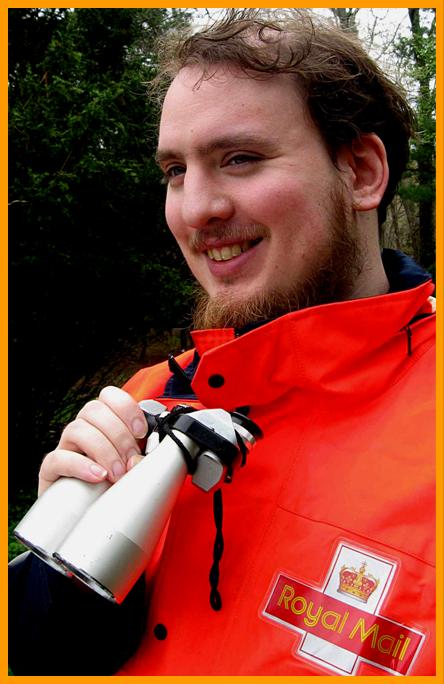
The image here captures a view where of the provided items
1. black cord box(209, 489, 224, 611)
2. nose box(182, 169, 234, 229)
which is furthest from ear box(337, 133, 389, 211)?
black cord box(209, 489, 224, 611)

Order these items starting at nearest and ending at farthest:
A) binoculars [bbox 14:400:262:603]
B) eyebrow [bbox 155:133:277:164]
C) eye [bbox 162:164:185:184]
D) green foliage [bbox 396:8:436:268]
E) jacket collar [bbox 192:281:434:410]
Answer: binoculars [bbox 14:400:262:603] → jacket collar [bbox 192:281:434:410] → eyebrow [bbox 155:133:277:164] → eye [bbox 162:164:185:184] → green foliage [bbox 396:8:436:268]

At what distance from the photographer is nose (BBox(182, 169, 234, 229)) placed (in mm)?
1483

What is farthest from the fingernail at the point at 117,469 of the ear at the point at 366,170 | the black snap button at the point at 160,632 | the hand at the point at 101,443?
the ear at the point at 366,170

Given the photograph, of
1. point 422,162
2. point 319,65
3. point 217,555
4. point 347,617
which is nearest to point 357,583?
A: point 347,617

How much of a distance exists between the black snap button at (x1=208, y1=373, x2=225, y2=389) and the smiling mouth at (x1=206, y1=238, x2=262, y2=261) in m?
0.38

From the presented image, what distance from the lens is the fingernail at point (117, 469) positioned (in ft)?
3.92

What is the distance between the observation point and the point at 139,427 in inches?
49.9

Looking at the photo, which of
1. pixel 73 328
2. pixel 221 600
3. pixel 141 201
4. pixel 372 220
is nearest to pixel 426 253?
pixel 141 201

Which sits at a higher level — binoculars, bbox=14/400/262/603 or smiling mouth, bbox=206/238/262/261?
smiling mouth, bbox=206/238/262/261

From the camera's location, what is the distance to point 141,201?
598 centimetres

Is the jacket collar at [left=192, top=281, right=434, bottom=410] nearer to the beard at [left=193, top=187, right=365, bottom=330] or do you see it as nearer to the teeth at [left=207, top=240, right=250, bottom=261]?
the beard at [left=193, top=187, right=365, bottom=330]

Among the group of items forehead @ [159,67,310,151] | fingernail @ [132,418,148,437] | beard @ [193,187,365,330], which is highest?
forehead @ [159,67,310,151]

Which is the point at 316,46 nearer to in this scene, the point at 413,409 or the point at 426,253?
the point at 413,409

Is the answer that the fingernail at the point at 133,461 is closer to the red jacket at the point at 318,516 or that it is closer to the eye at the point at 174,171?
the red jacket at the point at 318,516
